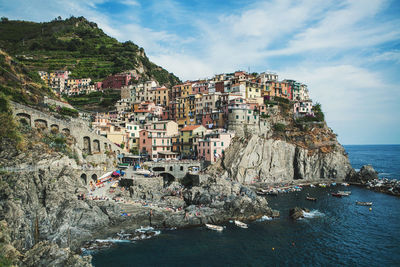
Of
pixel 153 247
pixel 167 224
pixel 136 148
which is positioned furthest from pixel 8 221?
pixel 136 148

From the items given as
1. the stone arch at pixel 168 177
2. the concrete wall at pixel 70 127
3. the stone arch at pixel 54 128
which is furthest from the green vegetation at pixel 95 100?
the stone arch at pixel 168 177

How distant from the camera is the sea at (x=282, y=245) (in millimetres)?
35406

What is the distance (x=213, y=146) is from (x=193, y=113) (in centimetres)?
1966

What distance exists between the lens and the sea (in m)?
35.4

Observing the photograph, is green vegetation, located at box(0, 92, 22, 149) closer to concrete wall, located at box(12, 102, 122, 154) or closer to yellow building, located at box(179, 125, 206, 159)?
concrete wall, located at box(12, 102, 122, 154)

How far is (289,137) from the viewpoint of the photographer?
3268 inches

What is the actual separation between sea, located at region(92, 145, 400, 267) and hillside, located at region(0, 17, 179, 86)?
9848cm

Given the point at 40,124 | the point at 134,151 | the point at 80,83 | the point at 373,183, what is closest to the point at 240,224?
the point at 134,151

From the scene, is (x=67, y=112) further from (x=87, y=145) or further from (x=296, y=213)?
(x=296, y=213)

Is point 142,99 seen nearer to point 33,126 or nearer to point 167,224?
point 33,126

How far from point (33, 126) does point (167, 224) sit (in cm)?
3180

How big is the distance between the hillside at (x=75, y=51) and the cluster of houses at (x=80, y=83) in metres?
5.16

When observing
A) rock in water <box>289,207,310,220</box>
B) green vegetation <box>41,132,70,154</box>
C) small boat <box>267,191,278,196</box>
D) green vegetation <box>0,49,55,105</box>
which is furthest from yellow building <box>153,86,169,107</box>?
rock in water <box>289,207,310,220</box>

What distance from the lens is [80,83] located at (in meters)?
119
